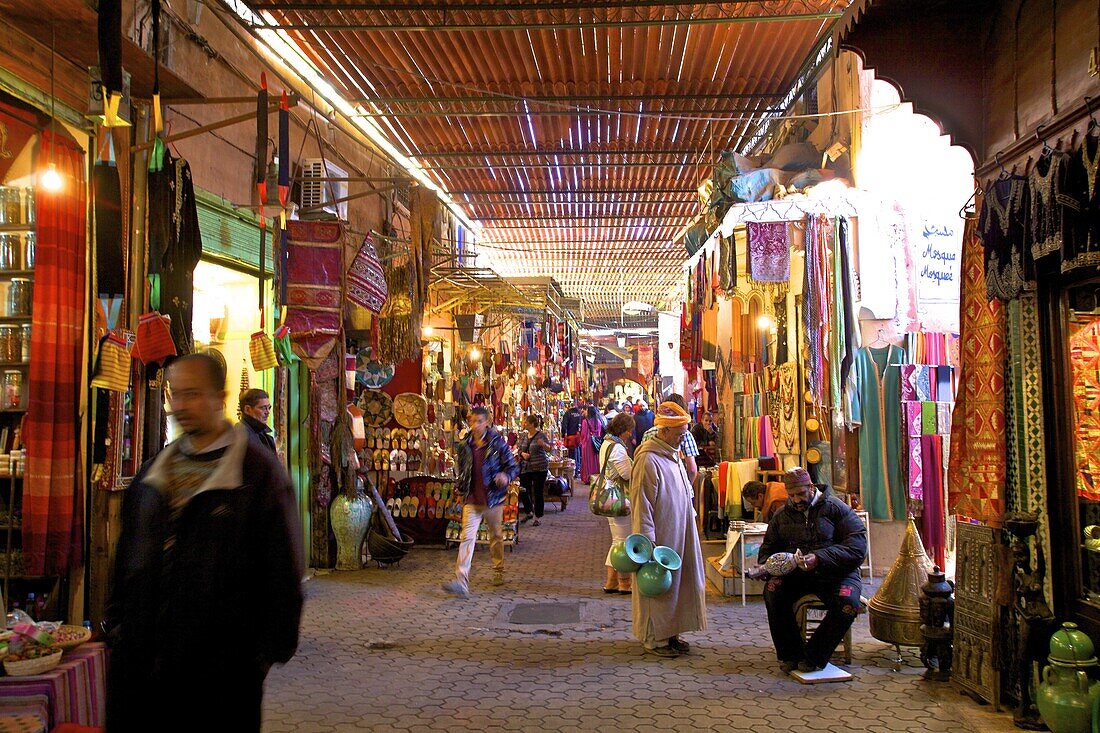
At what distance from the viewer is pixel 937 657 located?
4.95 meters

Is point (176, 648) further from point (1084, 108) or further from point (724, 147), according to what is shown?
point (724, 147)

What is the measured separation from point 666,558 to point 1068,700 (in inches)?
90.2

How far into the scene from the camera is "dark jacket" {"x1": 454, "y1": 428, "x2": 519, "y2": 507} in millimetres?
7754

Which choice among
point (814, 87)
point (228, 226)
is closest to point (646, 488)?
point (228, 226)

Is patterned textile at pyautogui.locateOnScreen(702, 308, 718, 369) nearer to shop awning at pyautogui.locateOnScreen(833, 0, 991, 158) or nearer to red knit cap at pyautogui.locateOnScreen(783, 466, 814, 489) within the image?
red knit cap at pyautogui.locateOnScreen(783, 466, 814, 489)

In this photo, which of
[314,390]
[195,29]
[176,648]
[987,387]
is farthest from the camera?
[314,390]

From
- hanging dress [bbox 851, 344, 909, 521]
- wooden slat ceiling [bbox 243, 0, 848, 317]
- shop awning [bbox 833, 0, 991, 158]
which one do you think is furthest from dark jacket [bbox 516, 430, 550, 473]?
shop awning [bbox 833, 0, 991, 158]

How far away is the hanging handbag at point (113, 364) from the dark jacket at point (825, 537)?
399cm

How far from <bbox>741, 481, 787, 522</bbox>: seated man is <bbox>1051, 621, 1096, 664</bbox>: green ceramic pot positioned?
157 inches

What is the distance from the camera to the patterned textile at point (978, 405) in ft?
15.1

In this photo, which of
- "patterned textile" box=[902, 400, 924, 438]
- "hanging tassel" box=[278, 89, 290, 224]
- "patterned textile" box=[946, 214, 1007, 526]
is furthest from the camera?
"patterned textile" box=[902, 400, 924, 438]

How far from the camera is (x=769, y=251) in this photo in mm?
8219

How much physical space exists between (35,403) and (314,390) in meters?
3.55

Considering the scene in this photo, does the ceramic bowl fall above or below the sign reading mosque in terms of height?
below
